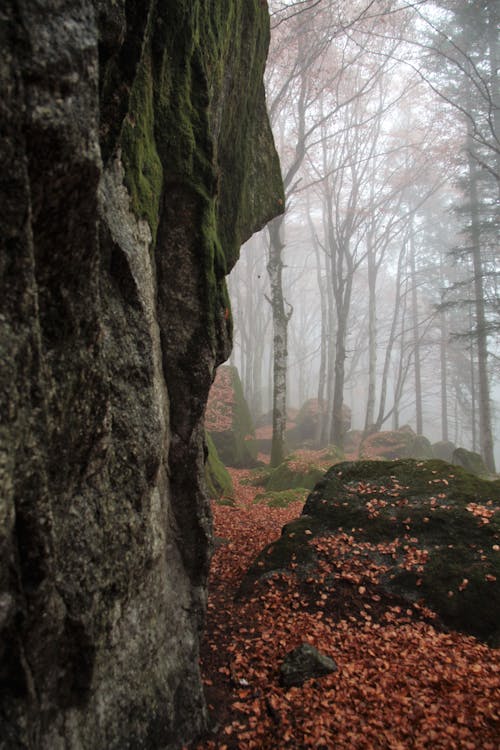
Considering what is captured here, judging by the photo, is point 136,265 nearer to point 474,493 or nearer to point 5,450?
point 5,450

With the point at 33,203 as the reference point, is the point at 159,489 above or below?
below

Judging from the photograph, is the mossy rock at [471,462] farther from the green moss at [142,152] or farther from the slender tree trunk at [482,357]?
the green moss at [142,152]

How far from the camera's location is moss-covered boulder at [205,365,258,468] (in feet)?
50.2

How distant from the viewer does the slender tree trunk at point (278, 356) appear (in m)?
13.5

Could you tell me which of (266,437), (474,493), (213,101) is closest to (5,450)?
(213,101)

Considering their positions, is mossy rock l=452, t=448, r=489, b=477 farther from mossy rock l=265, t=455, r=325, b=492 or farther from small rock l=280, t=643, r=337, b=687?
small rock l=280, t=643, r=337, b=687

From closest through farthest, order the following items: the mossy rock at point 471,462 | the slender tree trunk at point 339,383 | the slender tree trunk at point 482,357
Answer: the mossy rock at point 471,462
the slender tree trunk at point 482,357
the slender tree trunk at point 339,383

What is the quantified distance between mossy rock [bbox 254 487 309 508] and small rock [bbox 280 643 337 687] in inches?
204

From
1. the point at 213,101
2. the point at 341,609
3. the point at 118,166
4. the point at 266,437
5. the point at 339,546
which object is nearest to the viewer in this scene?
the point at 118,166

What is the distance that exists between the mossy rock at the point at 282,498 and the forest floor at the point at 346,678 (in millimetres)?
3882

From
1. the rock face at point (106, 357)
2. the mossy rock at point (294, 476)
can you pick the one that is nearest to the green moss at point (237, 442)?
the mossy rock at point (294, 476)

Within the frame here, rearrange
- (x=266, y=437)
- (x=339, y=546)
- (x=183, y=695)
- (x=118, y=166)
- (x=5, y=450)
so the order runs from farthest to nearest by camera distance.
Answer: (x=266, y=437) < (x=339, y=546) < (x=183, y=695) < (x=118, y=166) < (x=5, y=450)

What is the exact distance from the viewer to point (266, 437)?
73.0 feet

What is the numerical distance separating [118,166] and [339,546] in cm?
522
